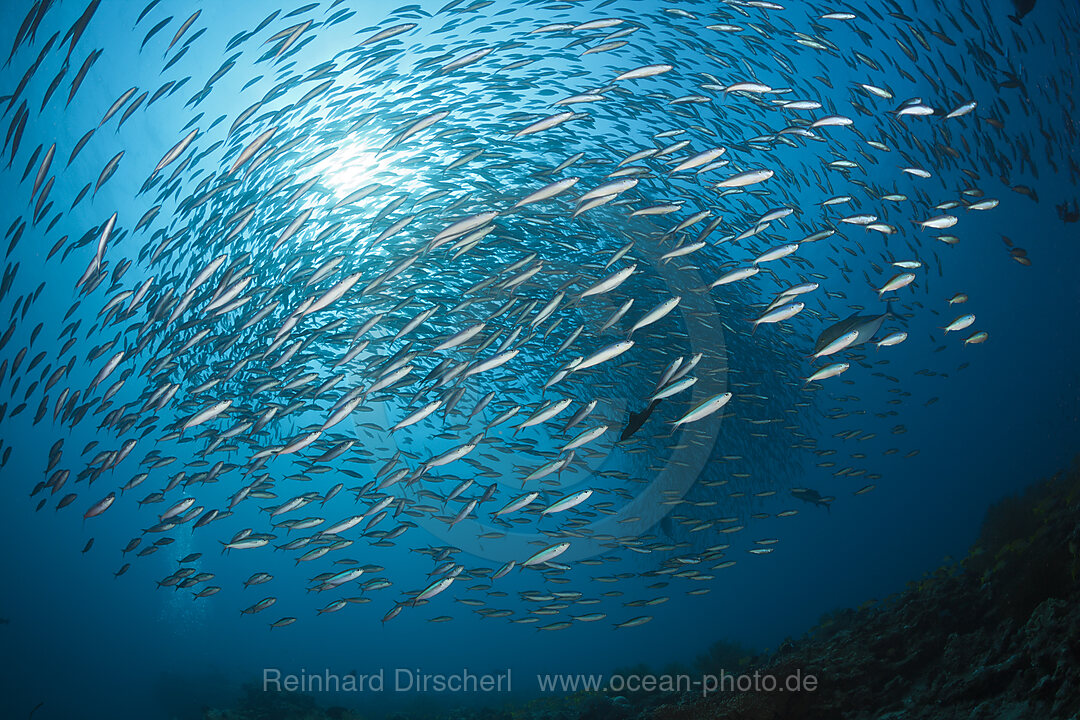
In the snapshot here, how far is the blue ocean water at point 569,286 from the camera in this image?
827 centimetres

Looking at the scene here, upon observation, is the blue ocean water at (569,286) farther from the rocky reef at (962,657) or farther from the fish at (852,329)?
the fish at (852,329)

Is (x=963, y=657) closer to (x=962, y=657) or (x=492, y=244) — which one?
(x=962, y=657)

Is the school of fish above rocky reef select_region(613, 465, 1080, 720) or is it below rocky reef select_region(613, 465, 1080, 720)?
above

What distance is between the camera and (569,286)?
5.89 meters

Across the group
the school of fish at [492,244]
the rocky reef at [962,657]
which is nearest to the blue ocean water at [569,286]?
the school of fish at [492,244]

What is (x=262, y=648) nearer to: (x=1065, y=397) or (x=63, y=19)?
(x=63, y=19)

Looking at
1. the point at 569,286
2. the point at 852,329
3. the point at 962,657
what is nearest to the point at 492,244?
the point at 569,286

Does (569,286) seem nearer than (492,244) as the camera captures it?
Yes

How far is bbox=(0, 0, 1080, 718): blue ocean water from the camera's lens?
8266 millimetres

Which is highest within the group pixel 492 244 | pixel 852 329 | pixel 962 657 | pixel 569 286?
pixel 492 244

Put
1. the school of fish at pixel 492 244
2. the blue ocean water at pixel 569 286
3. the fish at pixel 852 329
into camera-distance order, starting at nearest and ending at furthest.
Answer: the fish at pixel 852 329 < the school of fish at pixel 492 244 < the blue ocean water at pixel 569 286

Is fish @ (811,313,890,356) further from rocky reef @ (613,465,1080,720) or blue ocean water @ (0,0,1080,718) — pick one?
blue ocean water @ (0,0,1080,718)

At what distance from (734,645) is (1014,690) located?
11441 millimetres

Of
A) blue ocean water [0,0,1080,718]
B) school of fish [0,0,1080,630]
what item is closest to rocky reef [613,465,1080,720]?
school of fish [0,0,1080,630]
